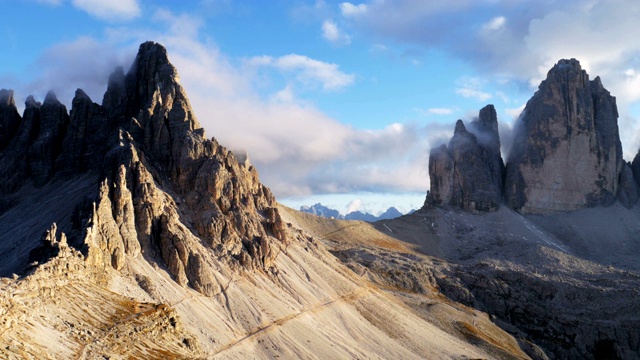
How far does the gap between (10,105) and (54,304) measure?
7919cm

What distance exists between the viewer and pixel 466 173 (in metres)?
182

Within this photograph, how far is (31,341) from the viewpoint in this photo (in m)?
50.4

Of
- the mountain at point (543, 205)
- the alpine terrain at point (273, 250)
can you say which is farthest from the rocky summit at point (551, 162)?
the alpine terrain at point (273, 250)

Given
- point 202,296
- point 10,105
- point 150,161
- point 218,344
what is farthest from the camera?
point 10,105

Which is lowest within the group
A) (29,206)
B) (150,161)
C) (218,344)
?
(218,344)

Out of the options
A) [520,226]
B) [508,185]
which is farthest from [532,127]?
[520,226]

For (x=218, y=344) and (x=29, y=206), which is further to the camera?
(x=29, y=206)

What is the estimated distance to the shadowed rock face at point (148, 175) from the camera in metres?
79.6

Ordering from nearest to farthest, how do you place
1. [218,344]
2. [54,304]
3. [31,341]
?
[31,341] < [54,304] < [218,344]

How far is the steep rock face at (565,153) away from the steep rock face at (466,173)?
19.4 feet

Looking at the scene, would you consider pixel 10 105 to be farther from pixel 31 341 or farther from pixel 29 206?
pixel 31 341

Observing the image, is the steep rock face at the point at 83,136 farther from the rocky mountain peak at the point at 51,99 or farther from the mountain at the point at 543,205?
the mountain at the point at 543,205

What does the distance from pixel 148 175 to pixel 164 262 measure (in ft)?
41.4

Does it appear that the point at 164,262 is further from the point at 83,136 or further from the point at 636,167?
the point at 636,167
